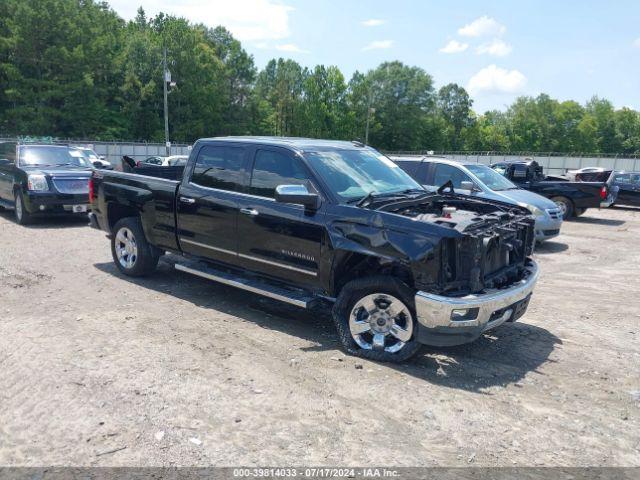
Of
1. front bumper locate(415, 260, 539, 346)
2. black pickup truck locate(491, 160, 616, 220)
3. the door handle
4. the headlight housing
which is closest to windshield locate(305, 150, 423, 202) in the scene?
the door handle

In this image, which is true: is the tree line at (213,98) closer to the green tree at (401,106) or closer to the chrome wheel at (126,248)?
the green tree at (401,106)

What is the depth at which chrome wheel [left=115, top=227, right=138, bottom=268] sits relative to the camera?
7406 millimetres

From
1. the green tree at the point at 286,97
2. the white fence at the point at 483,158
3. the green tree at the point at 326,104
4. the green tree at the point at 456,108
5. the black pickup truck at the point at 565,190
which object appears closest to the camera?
the black pickup truck at the point at 565,190

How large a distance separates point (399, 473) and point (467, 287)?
74.0 inches

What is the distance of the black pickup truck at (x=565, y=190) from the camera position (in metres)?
15.6

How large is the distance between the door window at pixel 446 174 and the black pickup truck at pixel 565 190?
20.1ft

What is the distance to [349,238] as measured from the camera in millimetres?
4996

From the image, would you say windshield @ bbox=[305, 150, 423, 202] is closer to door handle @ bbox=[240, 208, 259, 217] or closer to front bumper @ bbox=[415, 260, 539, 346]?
door handle @ bbox=[240, 208, 259, 217]

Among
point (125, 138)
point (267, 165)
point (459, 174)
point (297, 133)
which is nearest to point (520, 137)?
point (297, 133)

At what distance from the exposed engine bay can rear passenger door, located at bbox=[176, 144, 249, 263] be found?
1923 mm

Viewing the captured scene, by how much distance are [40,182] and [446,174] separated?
28.0 ft

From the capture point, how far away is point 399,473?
3.27 meters

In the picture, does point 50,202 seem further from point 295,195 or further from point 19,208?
point 295,195

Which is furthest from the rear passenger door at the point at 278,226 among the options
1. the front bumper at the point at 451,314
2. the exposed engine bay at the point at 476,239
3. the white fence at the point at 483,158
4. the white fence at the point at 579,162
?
the white fence at the point at 579,162
